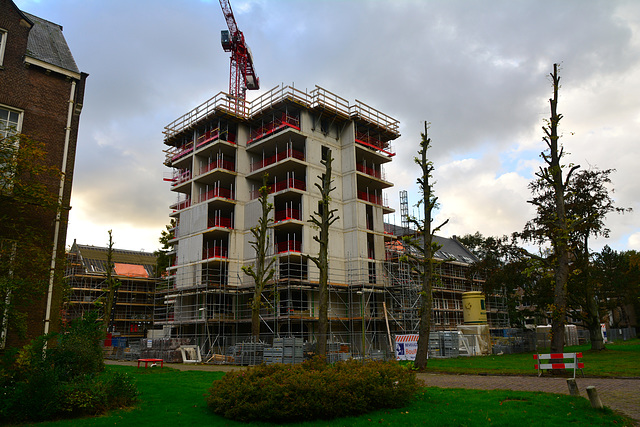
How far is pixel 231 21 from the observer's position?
56.7 m

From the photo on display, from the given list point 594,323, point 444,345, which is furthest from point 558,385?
point 594,323

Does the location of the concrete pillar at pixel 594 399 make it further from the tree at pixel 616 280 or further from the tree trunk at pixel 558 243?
the tree at pixel 616 280

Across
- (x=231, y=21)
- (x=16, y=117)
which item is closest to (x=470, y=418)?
(x=16, y=117)

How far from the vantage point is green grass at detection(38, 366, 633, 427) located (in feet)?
30.2

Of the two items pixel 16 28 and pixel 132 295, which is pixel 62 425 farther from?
pixel 132 295

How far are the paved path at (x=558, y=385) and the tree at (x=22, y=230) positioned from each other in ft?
36.6

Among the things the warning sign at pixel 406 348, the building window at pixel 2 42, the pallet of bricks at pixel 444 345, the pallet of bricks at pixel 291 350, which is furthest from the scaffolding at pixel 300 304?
the building window at pixel 2 42

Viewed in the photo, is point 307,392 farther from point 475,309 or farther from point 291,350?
point 475,309

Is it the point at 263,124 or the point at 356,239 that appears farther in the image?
the point at 263,124

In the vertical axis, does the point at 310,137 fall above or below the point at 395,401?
above

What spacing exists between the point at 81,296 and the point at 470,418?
185 feet

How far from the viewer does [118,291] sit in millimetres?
57094

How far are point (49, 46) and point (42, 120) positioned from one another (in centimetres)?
347

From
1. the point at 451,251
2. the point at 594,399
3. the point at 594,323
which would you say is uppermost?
the point at 451,251
